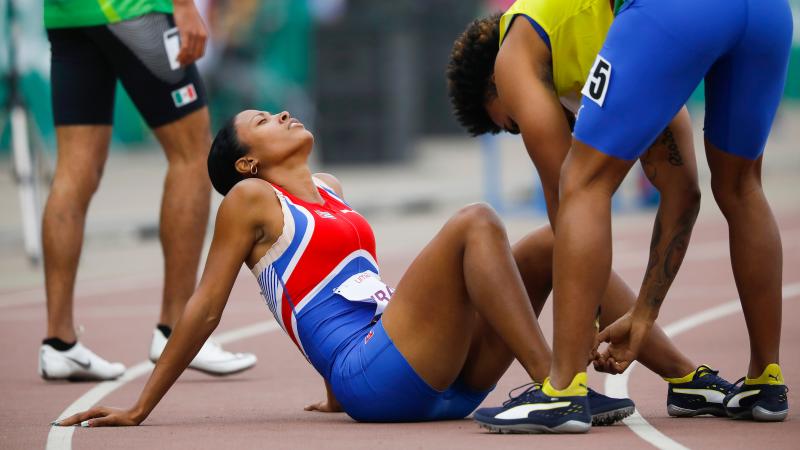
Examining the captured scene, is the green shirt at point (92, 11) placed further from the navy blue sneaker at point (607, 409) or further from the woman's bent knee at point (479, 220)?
the navy blue sneaker at point (607, 409)

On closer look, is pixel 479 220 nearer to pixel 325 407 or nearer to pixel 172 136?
pixel 325 407

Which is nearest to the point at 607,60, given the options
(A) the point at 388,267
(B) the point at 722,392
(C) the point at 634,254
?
(B) the point at 722,392

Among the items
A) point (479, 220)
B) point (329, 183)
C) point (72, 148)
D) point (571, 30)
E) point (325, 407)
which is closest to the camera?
point (479, 220)

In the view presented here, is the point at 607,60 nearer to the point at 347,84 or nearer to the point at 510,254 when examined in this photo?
the point at 510,254

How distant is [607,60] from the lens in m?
4.80

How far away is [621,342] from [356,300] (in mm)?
940

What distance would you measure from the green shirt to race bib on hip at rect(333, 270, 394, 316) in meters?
2.17

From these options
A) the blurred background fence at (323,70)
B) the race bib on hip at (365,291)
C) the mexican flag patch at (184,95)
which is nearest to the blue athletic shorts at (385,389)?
the race bib on hip at (365,291)

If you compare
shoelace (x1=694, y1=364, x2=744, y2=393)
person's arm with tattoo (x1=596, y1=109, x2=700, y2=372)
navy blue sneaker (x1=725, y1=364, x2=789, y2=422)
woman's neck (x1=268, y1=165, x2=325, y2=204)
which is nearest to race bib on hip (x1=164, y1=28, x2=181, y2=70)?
woman's neck (x1=268, y1=165, x2=325, y2=204)

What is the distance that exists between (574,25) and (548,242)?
0.77 metres

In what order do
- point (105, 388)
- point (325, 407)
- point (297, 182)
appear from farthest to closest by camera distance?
point (105, 388) → point (325, 407) → point (297, 182)

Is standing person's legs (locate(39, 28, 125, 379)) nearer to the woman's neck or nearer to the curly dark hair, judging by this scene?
the woman's neck

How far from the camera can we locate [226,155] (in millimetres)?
5617

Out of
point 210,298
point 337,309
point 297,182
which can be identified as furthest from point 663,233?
point 210,298
